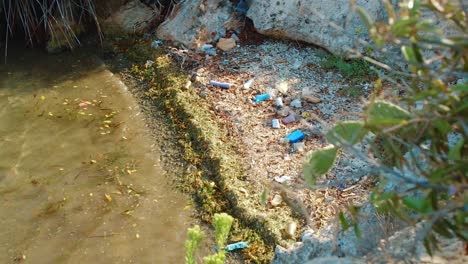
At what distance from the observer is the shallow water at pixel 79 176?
3.69 meters

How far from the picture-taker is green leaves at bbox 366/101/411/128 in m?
1.73

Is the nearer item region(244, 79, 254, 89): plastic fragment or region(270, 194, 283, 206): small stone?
region(270, 194, 283, 206): small stone

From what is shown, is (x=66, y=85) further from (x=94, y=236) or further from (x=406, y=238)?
(x=406, y=238)

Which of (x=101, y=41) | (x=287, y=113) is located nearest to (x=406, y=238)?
(x=287, y=113)

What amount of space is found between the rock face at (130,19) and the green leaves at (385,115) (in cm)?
400

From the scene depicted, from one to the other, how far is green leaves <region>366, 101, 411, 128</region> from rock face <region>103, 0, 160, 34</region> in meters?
4.00

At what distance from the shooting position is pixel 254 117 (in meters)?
4.46

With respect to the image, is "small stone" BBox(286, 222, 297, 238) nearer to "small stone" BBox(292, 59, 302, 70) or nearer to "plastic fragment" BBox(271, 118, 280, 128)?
"plastic fragment" BBox(271, 118, 280, 128)

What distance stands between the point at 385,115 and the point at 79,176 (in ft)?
9.00

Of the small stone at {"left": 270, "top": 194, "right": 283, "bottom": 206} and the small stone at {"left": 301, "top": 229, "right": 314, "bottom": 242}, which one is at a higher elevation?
the small stone at {"left": 301, "top": 229, "right": 314, "bottom": 242}

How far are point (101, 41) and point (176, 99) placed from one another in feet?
4.32

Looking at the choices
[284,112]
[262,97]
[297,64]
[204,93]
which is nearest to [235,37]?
[297,64]

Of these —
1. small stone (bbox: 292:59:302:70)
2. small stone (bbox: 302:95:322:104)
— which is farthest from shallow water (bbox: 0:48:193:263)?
small stone (bbox: 292:59:302:70)

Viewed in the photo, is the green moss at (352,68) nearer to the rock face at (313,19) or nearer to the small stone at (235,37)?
the rock face at (313,19)
